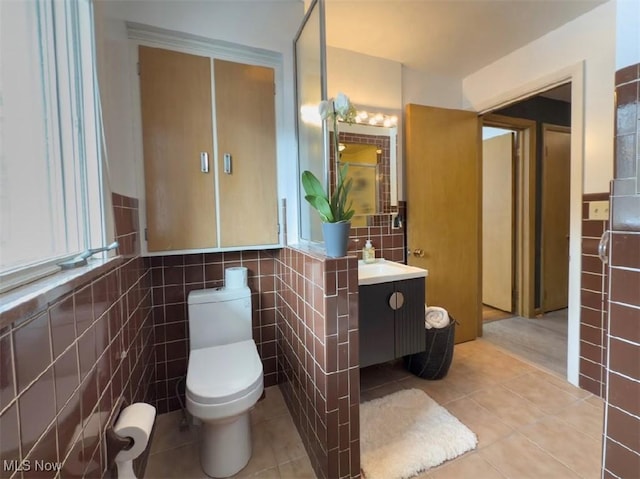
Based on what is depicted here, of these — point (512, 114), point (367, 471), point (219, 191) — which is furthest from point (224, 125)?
point (512, 114)

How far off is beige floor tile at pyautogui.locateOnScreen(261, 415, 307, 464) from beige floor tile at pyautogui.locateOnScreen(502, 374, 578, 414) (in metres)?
1.47

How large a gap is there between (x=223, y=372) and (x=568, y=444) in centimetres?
180

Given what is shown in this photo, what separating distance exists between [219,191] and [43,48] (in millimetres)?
898

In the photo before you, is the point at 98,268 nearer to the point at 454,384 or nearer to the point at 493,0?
the point at 454,384

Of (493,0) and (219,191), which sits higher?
(493,0)

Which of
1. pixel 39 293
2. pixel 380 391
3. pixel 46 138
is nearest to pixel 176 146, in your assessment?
pixel 46 138

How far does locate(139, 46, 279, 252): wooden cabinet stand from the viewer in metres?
1.53

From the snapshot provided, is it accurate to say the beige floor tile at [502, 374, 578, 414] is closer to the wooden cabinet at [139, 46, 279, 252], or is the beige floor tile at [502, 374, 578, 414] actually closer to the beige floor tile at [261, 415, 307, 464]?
the beige floor tile at [261, 415, 307, 464]

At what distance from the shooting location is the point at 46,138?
852 mm

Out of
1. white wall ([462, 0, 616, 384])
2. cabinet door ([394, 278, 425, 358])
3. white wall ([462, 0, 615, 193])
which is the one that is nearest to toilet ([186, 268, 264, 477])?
cabinet door ([394, 278, 425, 358])

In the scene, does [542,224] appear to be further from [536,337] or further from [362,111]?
[362,111]

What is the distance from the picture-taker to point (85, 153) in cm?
108

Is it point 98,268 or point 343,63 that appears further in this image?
point 343,63

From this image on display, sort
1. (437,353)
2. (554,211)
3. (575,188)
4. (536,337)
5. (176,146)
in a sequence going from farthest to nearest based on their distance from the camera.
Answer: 1. (554,211)
2. (536,337)
3. (437,353)
4. (575,188)
5. (176,146)
